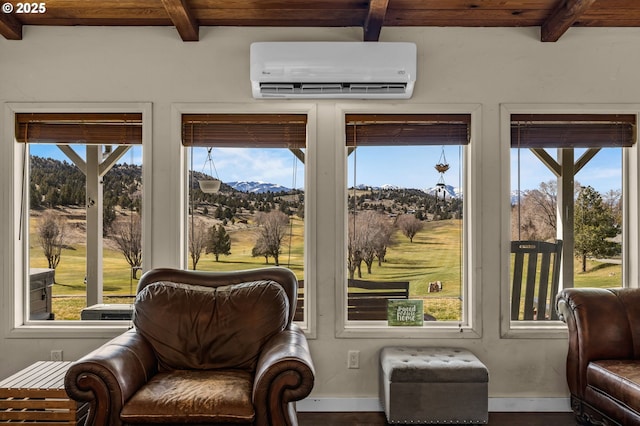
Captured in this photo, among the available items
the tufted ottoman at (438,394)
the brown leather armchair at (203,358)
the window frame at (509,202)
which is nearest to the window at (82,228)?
the brown leather armchair at (203,358)

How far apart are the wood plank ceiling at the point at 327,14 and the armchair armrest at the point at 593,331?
163 centimetres

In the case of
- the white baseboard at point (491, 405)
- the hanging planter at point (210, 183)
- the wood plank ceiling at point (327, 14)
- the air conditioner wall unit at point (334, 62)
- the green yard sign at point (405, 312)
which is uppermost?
the wood plank ceiling at point (327, 14)

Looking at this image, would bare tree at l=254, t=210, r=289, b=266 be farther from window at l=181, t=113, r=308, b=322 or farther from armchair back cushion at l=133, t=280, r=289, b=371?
armchair back cushion at l=133, t=280, r=289, b=371

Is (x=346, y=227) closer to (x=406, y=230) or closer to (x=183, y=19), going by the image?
(x=406, y=230)

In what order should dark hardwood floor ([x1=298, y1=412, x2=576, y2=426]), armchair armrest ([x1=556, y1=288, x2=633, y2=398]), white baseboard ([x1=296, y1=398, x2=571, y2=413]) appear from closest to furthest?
armchair armrest ([x1=556, y1=288, x2=633, y2=398]), dark hardwood floor ([x1=298, y1=412, x2=576, y2=426]), white baseboard ([x1=296, y1=398, x2=571, y2=413])

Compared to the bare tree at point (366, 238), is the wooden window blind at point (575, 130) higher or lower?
higher

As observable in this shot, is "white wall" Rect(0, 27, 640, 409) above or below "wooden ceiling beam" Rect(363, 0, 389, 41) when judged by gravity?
below

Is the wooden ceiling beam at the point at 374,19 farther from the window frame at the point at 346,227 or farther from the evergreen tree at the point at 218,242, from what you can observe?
the evergreen tree at the point at 218,242

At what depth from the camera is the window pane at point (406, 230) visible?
11.4 ft

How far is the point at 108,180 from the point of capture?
3.48 metres

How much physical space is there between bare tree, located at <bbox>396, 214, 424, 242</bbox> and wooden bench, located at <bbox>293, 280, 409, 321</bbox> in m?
0.34

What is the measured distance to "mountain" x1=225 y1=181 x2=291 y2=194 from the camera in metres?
3.50

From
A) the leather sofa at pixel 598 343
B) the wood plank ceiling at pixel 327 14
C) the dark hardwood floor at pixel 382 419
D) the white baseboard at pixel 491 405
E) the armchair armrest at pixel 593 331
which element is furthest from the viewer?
the white baseboard at pixel 491 405

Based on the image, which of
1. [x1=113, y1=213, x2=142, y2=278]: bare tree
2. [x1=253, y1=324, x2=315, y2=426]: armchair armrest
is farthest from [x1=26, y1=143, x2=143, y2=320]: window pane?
[x1=253, y1=324, x2=315, y2=426]: armchair armrest
